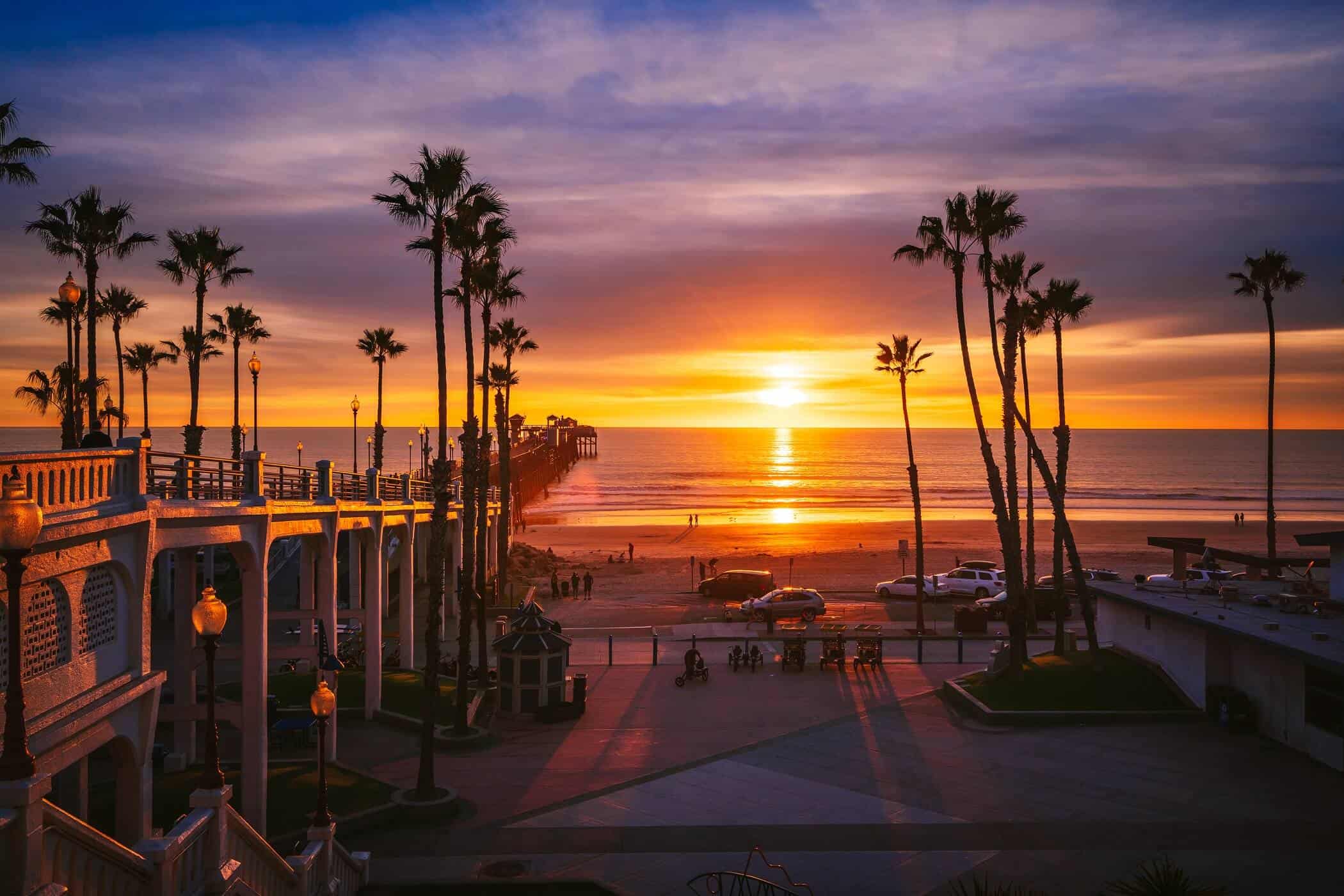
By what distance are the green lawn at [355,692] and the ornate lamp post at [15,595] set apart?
730 inches

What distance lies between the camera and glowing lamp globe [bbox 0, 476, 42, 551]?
21.5 ft

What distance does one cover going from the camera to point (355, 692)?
26.4 m

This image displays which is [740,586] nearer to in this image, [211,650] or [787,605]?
[787,605]

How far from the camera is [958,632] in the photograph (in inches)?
1470

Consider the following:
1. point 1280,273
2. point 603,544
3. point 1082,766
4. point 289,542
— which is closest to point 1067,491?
point 603,544

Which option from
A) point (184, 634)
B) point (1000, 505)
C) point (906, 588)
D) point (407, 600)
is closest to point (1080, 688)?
point (1000, 505)

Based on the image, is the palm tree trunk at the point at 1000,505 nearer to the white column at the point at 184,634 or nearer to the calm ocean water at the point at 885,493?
the white column at the point at 184,634

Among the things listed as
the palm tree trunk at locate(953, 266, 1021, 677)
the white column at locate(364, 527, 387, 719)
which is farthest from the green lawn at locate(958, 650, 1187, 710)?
the white column at locate(364, 527, 387, 719)

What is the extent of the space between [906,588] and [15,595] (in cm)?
4421

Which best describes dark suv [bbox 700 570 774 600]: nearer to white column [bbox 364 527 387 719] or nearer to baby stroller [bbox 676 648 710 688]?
baby stroller [bbox 676 648 710 688]

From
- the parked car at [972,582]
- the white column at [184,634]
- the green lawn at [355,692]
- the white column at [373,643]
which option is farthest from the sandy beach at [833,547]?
the white column at [184,634]

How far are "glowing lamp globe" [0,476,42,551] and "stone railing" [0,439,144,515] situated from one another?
2.06 m

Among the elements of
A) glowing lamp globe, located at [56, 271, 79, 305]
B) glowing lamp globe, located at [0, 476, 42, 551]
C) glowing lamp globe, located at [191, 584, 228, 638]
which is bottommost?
glowing lamp globe, located at [191, 584, 228, 638]

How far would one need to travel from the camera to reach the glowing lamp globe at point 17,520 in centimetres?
656
